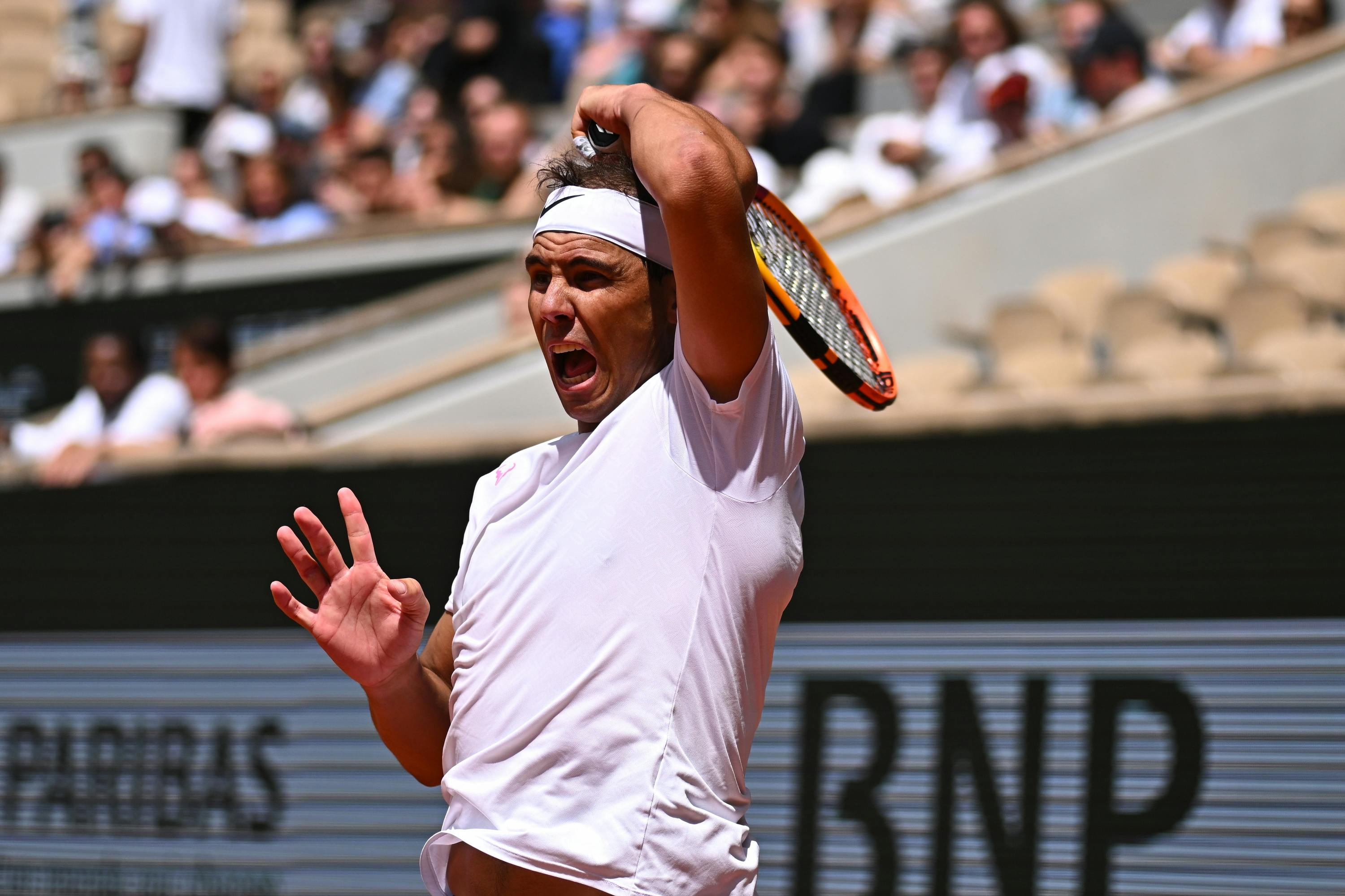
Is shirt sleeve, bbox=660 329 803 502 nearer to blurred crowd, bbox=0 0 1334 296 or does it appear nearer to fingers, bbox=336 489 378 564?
fingers, bbox=336 489 378 564

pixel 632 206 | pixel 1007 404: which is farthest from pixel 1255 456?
pixel 632 206

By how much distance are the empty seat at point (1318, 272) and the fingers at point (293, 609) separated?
4614 millimetres

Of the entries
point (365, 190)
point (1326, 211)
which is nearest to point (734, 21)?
point (365, 190)

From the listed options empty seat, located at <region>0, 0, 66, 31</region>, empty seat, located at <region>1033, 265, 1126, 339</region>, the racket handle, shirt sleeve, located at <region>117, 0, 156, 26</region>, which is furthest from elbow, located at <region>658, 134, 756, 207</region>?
empty seat, located at <region>0, 0, 66, 31</region>

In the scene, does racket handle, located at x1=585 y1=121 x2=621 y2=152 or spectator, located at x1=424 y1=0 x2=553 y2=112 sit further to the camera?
spectator, located at x1=424 y1=0 x2=553 y2=112

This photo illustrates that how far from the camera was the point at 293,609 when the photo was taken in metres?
2.39

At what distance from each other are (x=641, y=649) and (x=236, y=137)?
8728mm

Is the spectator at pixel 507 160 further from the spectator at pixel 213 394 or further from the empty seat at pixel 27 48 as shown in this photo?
the empty seat at pixel 27 48

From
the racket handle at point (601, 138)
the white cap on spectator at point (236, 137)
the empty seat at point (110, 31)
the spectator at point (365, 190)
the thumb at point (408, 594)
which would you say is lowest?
the thumb at point (408, 594)

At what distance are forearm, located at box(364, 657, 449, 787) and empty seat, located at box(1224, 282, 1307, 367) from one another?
13.5 feet

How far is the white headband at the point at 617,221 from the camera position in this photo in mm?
2260

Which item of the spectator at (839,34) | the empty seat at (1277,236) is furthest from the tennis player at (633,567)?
the spectator at (839,34)

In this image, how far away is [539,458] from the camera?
237 centimetres

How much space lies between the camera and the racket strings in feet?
7.72
